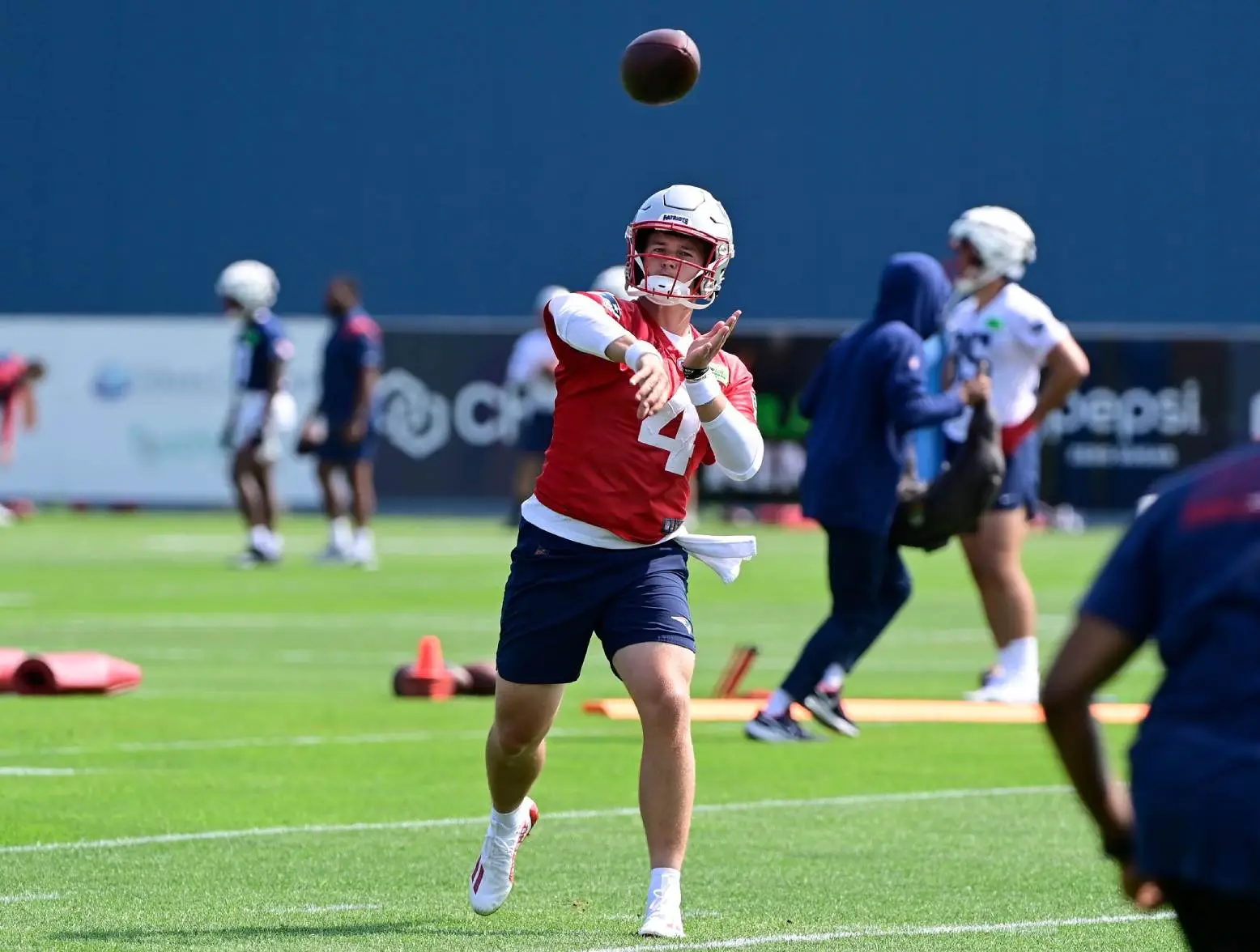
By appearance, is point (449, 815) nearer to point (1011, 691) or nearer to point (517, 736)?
point (517, 736)

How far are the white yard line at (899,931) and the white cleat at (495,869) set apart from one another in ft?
1.86

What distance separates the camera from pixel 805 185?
36.1 meters

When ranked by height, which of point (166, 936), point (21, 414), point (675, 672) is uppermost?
point (675, 672)

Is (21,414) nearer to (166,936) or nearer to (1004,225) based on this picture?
(1004,225)

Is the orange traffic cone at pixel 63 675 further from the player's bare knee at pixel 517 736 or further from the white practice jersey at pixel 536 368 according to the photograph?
the white practice jersey at pixel 536 368

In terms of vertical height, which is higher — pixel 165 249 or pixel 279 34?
pixel 279 34

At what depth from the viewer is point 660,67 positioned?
8.95 metres

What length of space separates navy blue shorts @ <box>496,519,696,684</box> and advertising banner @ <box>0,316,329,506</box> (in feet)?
72.7

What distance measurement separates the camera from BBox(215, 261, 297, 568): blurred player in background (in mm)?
21297

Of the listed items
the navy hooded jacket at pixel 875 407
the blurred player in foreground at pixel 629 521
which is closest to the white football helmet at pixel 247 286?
the navy hooded jacket at pixel 875 407

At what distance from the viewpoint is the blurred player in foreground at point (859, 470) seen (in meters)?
10.6

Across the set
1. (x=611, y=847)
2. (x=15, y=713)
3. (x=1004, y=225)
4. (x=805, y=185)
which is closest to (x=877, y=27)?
(x=805, y=185)

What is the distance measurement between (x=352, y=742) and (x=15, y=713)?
1.89 meters

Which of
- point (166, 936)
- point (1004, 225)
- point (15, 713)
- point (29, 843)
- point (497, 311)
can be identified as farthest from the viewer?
point (497, 311)
